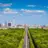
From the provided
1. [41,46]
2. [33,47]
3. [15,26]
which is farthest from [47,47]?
[15,26]

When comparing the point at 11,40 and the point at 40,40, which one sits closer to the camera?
the point at 11,40

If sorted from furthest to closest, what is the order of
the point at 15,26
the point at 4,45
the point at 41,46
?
the point at 15,26, the point at 41,46, the point at 4,45

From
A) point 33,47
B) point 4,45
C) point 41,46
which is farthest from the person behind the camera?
point 33,47

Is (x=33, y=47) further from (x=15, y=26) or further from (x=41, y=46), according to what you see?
(x=15, y=26)

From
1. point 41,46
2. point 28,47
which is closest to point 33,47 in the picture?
point 28,47

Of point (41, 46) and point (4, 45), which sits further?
point (41, 46)

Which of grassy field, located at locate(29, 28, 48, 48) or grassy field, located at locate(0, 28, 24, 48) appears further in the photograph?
grassy field, located at locate(29, 28, 48, 48)

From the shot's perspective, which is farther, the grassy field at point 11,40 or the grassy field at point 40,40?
the grassy field at point 40,40

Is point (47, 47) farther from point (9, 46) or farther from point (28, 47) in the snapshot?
point (28, 47)

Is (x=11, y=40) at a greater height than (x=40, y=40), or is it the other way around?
(x=11, y=40)
